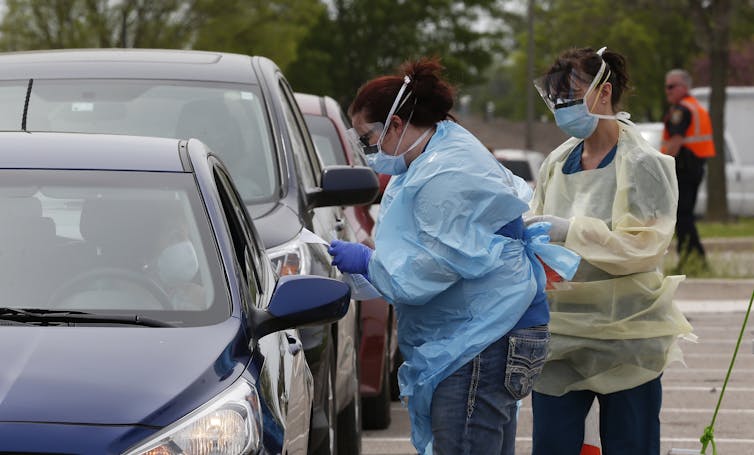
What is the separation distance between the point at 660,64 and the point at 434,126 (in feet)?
177

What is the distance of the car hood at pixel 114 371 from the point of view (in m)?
3.78

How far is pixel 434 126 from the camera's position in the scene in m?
5.02

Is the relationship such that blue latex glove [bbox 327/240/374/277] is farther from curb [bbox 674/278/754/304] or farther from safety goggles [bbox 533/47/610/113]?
curb [bbox 674/278/754/304]

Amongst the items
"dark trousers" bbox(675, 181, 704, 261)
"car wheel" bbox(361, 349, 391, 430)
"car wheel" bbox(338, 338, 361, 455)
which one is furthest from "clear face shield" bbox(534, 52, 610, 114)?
"dark trousers" bbox(675, 181, 704, 261)

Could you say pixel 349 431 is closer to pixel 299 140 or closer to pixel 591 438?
pixel 299 140

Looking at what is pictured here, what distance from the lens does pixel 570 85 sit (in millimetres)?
5684

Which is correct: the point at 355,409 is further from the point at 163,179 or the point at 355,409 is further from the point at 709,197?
the point at 709,197

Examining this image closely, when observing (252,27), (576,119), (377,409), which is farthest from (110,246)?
(252,27)

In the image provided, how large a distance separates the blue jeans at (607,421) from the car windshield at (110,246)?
5.03ft

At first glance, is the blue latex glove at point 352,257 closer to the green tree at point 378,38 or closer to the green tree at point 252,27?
the green tree at point 252,27

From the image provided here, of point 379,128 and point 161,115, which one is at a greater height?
point 379,128

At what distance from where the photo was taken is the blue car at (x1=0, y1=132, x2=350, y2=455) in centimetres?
380

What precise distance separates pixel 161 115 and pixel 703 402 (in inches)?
158

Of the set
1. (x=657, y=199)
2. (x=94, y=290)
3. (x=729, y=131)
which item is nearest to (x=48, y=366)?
(x=94, y=290)
